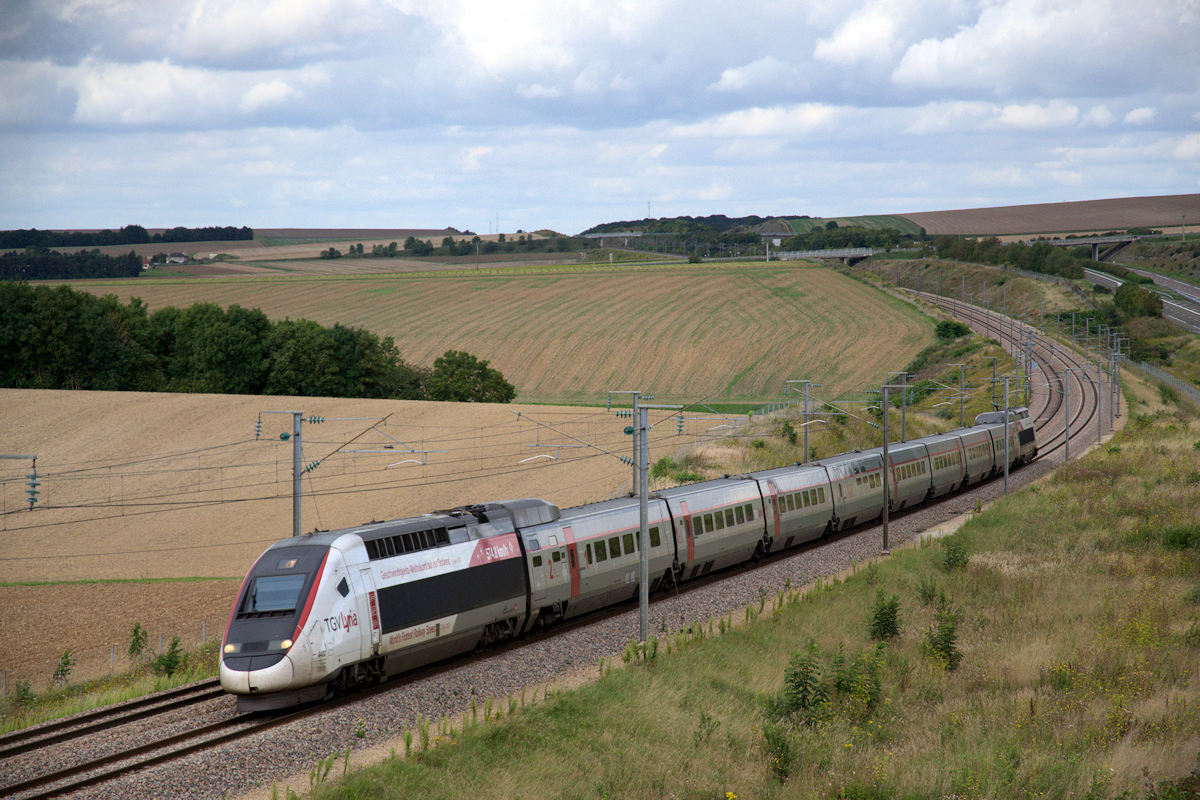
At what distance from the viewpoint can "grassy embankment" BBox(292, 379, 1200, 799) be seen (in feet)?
51.0

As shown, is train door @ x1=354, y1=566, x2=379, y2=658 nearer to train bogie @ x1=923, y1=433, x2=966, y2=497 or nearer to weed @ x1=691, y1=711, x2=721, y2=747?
weed @ x1=691, y1=711, x2=721, y2=747

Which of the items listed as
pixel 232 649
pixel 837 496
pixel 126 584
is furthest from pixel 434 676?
pixel 126 584

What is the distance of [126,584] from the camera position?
44.3m

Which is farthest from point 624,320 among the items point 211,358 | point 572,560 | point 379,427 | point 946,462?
point 572,560

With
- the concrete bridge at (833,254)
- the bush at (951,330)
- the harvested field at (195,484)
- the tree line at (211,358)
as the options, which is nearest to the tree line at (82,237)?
the tree line at (211,358)

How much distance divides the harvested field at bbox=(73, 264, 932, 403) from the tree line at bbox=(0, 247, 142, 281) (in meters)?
10.1

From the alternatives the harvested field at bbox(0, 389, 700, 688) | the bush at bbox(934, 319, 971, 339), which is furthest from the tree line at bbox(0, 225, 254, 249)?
the bush at bbox(934, 319, 971, 339)

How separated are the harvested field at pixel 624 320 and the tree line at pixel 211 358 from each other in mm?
11304

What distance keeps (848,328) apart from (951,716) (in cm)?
10120

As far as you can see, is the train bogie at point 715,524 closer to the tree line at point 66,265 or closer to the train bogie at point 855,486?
the train bogie at point 855,486

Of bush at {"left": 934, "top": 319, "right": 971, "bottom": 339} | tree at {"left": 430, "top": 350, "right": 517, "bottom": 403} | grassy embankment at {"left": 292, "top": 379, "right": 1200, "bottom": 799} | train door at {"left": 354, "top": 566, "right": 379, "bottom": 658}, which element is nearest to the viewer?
grassy embankment at {"left": 292, "top": 379, "right": 1200, "bottom": 799}

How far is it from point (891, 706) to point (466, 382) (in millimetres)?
Answer: 78879

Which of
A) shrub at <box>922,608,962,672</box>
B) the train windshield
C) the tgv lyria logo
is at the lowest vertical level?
shrub at <box>922,608,962,672</box>

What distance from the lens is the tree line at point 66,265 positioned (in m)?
152
